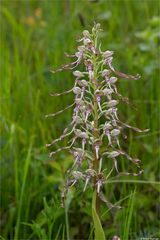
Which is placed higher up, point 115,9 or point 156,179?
point 115,9

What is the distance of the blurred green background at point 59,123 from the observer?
2.79 metres

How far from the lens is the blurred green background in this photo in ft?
9.14

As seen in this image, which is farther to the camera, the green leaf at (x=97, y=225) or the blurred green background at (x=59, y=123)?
the blurred green background at (x=59, y=123)

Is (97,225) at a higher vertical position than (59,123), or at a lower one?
lower

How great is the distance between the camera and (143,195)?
9.64ft

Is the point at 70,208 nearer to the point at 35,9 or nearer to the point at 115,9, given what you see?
the point at 115,9

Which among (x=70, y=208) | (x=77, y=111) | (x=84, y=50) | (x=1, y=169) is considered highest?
(x=84, y=50)

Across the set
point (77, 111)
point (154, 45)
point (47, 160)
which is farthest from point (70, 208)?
point (154, 45)

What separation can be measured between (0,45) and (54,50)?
0.38m

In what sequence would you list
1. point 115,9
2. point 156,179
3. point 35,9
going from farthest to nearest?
1. point 35,9
2. point 115,9
3. point 156,179

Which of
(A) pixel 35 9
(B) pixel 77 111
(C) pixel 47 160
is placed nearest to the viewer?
(B) pixel 77 111

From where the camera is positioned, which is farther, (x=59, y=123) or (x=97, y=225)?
(x=59, y=123)

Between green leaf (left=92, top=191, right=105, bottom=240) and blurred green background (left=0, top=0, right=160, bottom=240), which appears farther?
blurred green background (left=0, top=0, right=160, bottom=240)

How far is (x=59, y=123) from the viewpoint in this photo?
3.53 m
